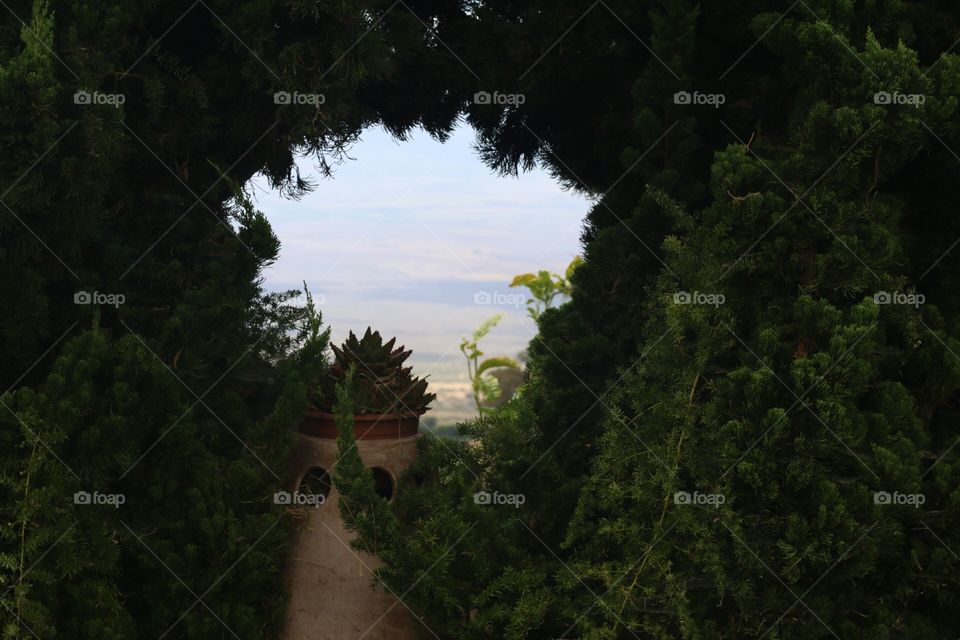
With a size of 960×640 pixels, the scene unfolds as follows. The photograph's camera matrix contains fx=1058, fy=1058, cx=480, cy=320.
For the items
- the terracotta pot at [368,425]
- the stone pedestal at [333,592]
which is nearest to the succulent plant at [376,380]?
the terracotta pot at [368,425]

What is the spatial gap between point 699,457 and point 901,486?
743mm

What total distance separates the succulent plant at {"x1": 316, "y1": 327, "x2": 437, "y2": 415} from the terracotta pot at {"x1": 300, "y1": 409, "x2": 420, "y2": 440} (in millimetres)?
41

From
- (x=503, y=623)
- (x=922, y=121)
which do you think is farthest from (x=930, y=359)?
(x=503, y=623)

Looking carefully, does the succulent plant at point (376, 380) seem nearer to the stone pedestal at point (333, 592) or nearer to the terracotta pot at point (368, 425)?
the terracotta pot at point (368, 425)

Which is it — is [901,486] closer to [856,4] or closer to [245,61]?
[856,4]

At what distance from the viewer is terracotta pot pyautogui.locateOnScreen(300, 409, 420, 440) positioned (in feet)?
16.2

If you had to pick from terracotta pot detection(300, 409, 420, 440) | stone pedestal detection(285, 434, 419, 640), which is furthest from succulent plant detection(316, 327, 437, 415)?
stone pedestal detection(285, 434, 419, 640)

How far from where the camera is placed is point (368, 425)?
4953 millimetres

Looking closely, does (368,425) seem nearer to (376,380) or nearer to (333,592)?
(376,380)

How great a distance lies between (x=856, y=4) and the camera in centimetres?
461

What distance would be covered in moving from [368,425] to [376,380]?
0.22m

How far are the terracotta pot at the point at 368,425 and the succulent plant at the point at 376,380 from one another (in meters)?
0.04

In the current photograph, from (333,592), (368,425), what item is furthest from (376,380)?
(333,592)

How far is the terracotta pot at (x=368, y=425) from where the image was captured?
4.95 metres
